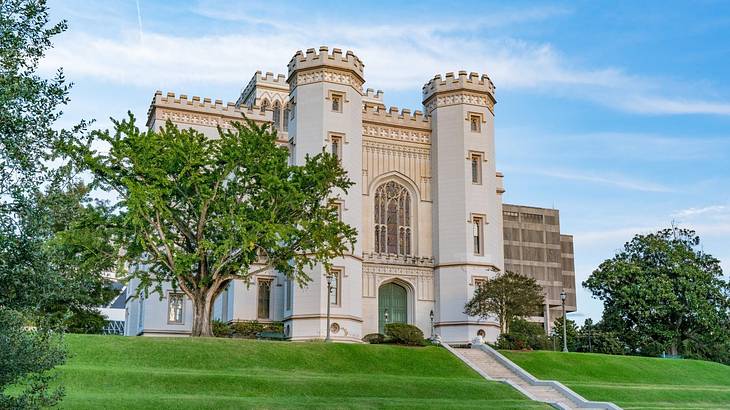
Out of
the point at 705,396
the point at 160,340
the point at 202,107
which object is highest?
the point at 202,107

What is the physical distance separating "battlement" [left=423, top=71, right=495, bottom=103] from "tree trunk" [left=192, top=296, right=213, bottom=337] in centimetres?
1997

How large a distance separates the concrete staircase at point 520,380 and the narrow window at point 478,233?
7.79 meters

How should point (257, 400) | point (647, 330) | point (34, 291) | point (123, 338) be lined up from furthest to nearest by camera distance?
point (647, 330) → point (123, 338) → point (257, 400) → point (34, 291)

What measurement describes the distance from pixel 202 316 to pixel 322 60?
16.5m

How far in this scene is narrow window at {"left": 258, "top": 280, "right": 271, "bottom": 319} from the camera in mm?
42844

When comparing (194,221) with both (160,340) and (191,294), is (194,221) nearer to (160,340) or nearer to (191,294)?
(191,294)

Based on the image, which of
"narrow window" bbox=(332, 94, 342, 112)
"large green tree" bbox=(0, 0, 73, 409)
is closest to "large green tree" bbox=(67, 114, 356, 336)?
"narrow window" bbox=(332, 94, 342, 112)

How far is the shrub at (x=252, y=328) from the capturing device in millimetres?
40594

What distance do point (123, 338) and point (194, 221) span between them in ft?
21.1

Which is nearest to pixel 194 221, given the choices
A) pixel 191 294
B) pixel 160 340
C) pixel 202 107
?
pixel 191 294

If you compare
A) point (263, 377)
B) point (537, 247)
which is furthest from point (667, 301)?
point (537, 247)

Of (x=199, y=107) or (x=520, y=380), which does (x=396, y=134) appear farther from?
(x=520, y=380)

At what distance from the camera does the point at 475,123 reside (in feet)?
149

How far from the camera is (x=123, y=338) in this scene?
29125 millimetres
